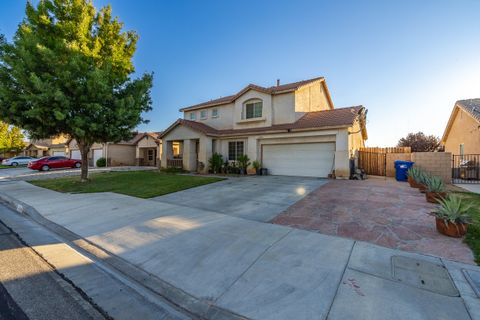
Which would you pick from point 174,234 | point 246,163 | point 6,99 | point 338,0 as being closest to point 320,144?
point 246,163

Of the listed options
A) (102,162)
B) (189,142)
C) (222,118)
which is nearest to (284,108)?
(222,118)

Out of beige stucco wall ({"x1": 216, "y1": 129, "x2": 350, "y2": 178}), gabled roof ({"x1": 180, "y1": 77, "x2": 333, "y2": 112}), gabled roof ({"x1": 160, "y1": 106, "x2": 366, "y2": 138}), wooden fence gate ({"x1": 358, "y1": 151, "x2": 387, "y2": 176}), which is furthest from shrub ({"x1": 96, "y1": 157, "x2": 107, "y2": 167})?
wooden fence gate ({"x1": 358, "y1": 151, "x2": 387, "y2": 176})

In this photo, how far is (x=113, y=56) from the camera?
521 inches

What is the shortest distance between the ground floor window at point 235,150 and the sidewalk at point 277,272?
12277 millimetres

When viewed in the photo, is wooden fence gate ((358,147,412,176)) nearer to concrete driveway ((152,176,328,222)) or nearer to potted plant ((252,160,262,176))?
potted plant ((252,160,262,176))

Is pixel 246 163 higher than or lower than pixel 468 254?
higher

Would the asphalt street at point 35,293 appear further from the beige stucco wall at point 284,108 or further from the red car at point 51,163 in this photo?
the red car at point 51,163

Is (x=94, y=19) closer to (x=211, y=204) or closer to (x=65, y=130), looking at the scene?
(x=65, y=130)

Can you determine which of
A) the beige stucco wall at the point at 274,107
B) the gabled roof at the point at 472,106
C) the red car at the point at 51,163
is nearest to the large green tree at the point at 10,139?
the red car at the point at 51,163

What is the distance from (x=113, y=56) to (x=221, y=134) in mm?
8988

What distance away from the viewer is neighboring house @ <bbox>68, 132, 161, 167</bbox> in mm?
29359

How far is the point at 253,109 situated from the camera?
1825cm

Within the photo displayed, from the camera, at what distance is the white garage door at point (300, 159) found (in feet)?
46.6

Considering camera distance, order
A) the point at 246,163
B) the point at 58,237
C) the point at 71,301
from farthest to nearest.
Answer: the point at 246,163 < the point at 58,237 < the point at 71,301
